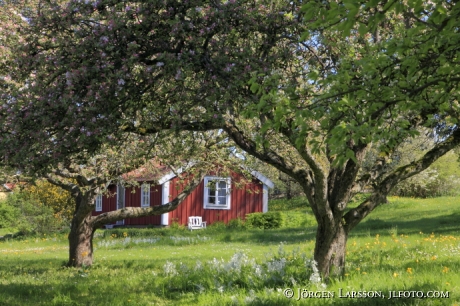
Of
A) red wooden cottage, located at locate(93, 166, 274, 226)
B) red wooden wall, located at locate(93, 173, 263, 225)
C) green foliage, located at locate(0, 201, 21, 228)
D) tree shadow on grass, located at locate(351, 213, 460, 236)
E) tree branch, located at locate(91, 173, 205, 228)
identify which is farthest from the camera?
green foliage, located at locate(0, 201, 21, 228)

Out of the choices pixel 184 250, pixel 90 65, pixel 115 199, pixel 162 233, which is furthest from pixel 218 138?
pixel 115 199

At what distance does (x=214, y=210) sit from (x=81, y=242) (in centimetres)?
1854

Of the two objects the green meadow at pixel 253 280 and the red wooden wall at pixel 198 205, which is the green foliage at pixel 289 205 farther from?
the green meadow at pixel 253 280

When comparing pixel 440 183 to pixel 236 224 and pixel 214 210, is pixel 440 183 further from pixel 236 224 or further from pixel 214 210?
pixel 236 224

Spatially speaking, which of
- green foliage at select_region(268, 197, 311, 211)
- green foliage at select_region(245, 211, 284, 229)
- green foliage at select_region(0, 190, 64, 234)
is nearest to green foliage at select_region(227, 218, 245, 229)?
green foliage at select_region(245, 211, 284, 229)

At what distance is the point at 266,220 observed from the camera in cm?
2958

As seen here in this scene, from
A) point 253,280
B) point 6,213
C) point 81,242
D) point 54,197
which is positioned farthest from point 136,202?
point 253,280

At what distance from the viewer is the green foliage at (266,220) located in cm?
2925

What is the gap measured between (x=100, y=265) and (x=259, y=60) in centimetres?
920

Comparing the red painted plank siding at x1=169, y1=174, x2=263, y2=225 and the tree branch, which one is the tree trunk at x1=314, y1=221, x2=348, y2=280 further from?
the red painted plank siding at x1=169, y1=174, x2=263, y2=225

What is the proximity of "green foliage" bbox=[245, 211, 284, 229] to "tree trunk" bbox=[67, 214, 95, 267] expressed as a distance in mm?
16009

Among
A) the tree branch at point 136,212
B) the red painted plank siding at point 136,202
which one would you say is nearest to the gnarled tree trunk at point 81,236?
the tree branch at point 136,212

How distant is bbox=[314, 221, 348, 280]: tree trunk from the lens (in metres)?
8.70

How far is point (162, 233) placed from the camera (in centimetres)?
2630
